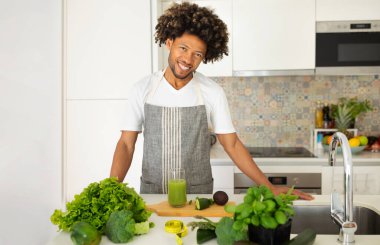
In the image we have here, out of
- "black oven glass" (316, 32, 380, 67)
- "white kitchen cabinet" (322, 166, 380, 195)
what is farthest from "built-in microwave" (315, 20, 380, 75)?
"white kitchen cabinet" (322, 166, 380, 195)

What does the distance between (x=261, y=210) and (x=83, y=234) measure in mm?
503

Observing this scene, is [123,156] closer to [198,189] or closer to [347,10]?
[198,189]

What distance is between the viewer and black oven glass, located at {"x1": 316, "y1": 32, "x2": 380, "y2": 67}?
10.9 feet

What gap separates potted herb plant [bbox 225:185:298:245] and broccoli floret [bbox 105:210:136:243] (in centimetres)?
33

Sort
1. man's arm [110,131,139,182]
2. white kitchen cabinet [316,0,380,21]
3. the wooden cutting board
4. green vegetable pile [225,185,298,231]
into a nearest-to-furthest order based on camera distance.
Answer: green vegetable pile [225,185,298,231], the wooden cutting board, man's arm [110,131,139,182], white kitchen cabinet [316,0,380,21]

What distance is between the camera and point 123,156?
219 centimetres

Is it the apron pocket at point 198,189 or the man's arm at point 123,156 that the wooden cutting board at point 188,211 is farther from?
the apron pocket at point 198,189

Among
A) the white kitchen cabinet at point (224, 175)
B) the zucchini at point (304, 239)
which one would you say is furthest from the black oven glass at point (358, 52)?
the zucchini at point (304, 239)

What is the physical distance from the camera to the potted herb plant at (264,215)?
1.22 metres

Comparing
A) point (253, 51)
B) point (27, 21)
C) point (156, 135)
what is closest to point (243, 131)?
point (253, 51)

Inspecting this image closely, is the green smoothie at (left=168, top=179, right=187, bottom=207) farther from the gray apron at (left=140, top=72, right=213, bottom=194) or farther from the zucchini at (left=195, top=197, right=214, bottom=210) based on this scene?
the gray apron at (left=140, top=72, right=213, bottom=194)

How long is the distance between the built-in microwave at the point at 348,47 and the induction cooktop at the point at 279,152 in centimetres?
61

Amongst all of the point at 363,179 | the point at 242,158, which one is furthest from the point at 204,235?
the point at 363,179

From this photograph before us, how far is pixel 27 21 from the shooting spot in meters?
3.00
